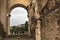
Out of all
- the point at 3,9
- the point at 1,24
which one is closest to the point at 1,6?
the point at 3,9

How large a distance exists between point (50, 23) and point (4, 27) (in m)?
13.4

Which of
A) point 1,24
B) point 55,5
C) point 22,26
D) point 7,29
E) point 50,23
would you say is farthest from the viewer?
point 22,26

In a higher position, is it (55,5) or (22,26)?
(55,5)

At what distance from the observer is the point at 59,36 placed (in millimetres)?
8930

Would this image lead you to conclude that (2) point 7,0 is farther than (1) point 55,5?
Yes

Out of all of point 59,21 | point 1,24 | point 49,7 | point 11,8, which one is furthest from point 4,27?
point 59,21

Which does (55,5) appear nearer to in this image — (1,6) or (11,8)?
(1,6)

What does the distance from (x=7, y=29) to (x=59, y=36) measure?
16191 mm

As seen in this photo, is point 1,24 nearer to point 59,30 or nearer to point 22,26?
point 22,26

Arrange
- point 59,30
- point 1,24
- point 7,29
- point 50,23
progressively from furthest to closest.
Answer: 1. point 7,29
2. point 1,24
3. point 50,23
4. point 59,30

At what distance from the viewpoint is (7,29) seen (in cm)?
2473

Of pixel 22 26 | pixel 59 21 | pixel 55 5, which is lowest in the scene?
pixel 22 26

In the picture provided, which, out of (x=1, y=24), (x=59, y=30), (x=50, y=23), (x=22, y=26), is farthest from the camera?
(x=22, y=26)

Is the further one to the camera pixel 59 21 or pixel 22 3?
pixel 22 3
